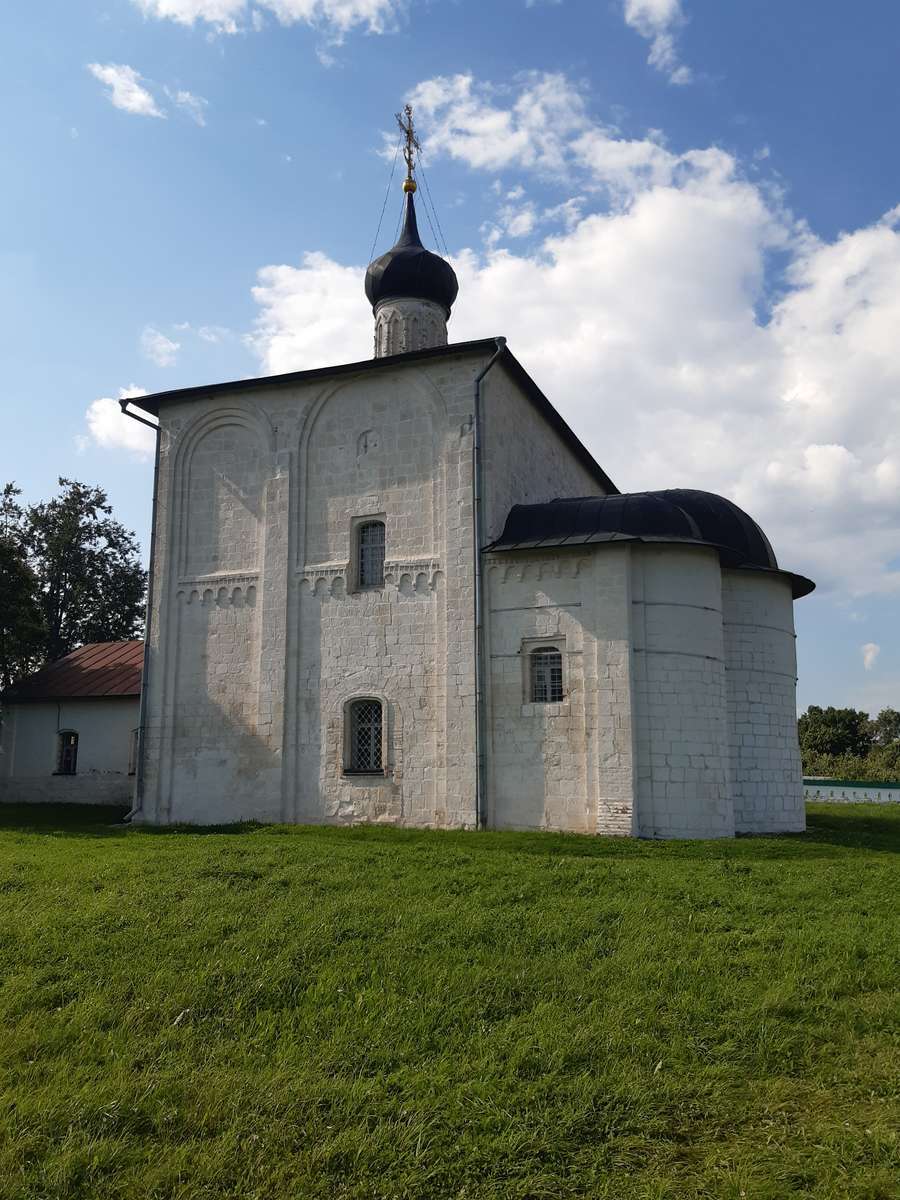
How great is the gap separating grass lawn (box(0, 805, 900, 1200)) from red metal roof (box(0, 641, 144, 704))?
35.4 ft

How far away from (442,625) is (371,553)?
2013mm

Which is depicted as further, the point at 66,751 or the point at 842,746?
the point at 842,746

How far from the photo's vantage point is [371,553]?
15477 mm

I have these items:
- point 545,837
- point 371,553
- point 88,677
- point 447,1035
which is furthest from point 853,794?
point 447,1035

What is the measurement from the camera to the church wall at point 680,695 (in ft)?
42.0

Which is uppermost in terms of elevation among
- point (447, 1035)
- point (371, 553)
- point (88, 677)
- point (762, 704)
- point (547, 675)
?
point (371, 553)

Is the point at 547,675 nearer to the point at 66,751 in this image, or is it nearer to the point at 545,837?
the point at 545,837

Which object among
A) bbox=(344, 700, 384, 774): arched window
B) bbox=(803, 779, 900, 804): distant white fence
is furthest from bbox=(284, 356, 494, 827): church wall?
bbox=(803, 779, 900, 804): distant white fence

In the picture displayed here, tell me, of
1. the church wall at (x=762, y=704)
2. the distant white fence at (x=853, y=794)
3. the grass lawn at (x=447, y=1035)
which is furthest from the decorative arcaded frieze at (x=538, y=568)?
the distant white fence at (x=853, y=794)

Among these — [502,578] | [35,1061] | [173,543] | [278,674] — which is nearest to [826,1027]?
[35,1061]

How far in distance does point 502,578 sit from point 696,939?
7.70 metres

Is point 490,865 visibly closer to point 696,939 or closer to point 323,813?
point 696,939

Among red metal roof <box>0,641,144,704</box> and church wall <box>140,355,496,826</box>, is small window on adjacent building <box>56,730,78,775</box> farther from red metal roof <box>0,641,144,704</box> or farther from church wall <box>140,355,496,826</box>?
church wall <box>140,355,496,826</box>

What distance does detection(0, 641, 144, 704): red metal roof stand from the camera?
19.7 meters
